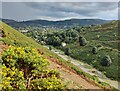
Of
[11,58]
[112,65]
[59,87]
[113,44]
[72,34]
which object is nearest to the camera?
[59,87]

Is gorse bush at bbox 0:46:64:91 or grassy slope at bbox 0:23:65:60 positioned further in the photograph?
grassy slope at bbox 0:23:65:60

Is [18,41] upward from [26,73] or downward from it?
upward

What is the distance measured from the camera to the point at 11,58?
75.3ft

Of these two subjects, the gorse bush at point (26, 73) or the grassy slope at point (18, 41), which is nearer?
the gorse bush at point (26, 73)

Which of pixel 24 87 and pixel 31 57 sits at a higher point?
pixel 31 57

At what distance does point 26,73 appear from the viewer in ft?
74.9

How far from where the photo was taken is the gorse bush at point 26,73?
20547 millimetres

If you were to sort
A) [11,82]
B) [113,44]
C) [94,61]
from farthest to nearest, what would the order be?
[113,44] < [94,61] < [11,82]

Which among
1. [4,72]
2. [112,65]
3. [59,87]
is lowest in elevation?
[112,65]

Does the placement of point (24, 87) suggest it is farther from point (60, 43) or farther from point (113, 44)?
point (60, 43)

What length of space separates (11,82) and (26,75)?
2.78 m

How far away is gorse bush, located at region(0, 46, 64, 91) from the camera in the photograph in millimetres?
20547

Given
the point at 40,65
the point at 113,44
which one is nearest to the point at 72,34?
the point at 113,44

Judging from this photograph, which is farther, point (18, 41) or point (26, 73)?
point (18, 41)
